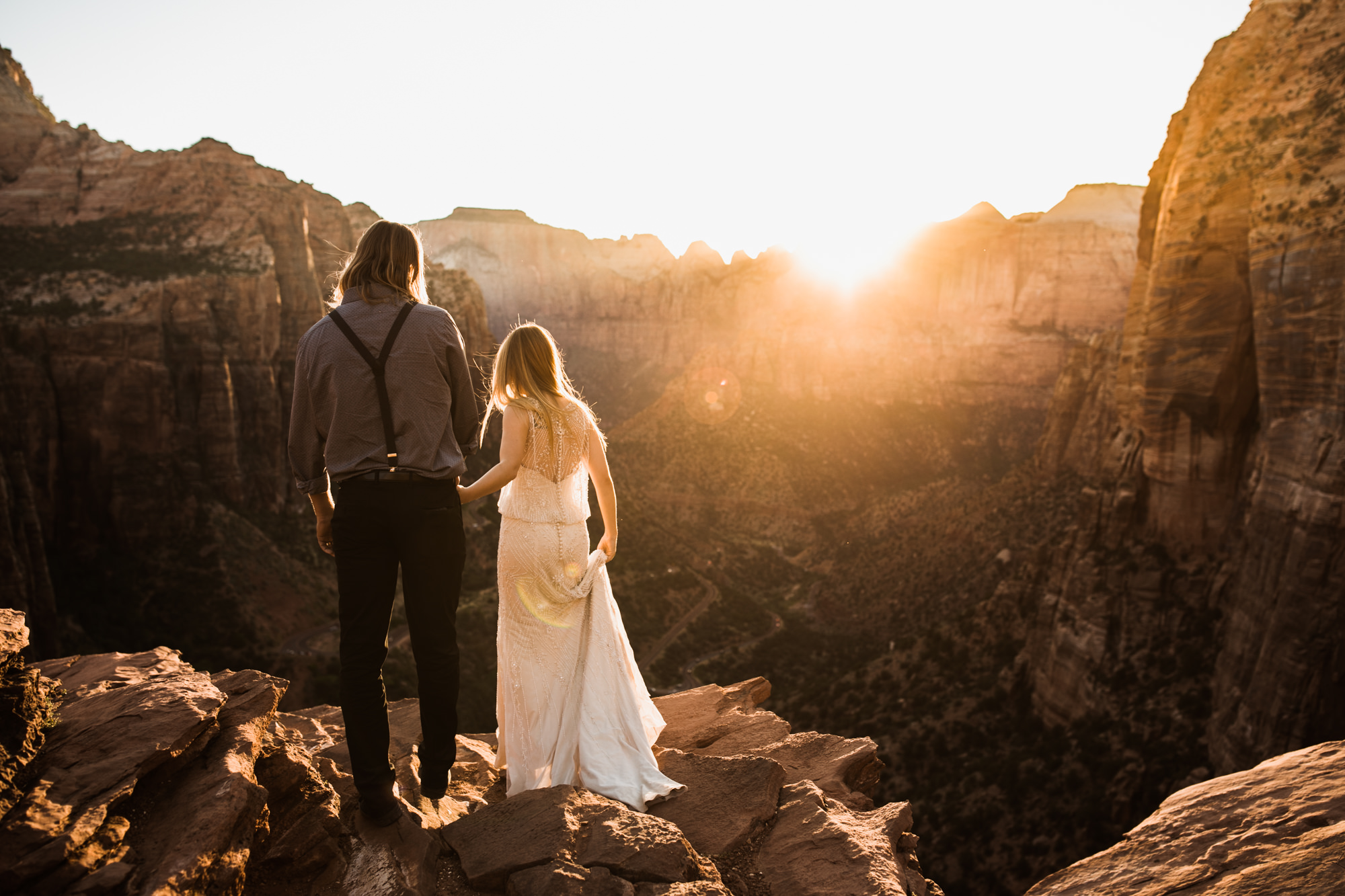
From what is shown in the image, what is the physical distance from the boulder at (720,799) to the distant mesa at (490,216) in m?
123

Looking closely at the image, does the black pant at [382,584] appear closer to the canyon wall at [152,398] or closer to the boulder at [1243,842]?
the boulder at [1243,842]

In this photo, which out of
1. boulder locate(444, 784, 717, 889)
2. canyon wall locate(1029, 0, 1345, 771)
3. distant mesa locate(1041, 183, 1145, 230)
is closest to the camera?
boulder locate(444, 784, 717, 889)

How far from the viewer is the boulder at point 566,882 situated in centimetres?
359

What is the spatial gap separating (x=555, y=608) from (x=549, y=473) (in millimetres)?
955

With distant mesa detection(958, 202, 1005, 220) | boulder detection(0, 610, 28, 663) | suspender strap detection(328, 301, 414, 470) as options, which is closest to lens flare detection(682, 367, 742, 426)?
distant mesa detection(958, 202, 1005, 220)

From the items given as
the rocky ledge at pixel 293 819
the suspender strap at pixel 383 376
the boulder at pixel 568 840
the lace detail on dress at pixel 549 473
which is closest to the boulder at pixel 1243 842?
the rocky ledge at pixel 293 819

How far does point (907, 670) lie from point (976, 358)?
45.8m

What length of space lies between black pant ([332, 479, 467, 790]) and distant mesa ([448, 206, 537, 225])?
123 meters

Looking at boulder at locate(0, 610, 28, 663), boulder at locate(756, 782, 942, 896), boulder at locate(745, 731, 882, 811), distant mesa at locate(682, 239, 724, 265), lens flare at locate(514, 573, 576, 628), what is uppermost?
distant mesa at locate(682, 239, 724, 265)

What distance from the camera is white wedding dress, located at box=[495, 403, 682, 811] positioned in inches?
195

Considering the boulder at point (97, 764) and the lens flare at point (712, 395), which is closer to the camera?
the boulder at point (97, 764)

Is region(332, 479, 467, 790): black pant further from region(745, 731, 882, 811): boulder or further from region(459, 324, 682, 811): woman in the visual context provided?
region(745, 731, 882, 811): boulder

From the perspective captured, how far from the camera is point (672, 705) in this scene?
781 centimetres

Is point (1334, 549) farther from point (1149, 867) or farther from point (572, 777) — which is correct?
point (572, 777)
